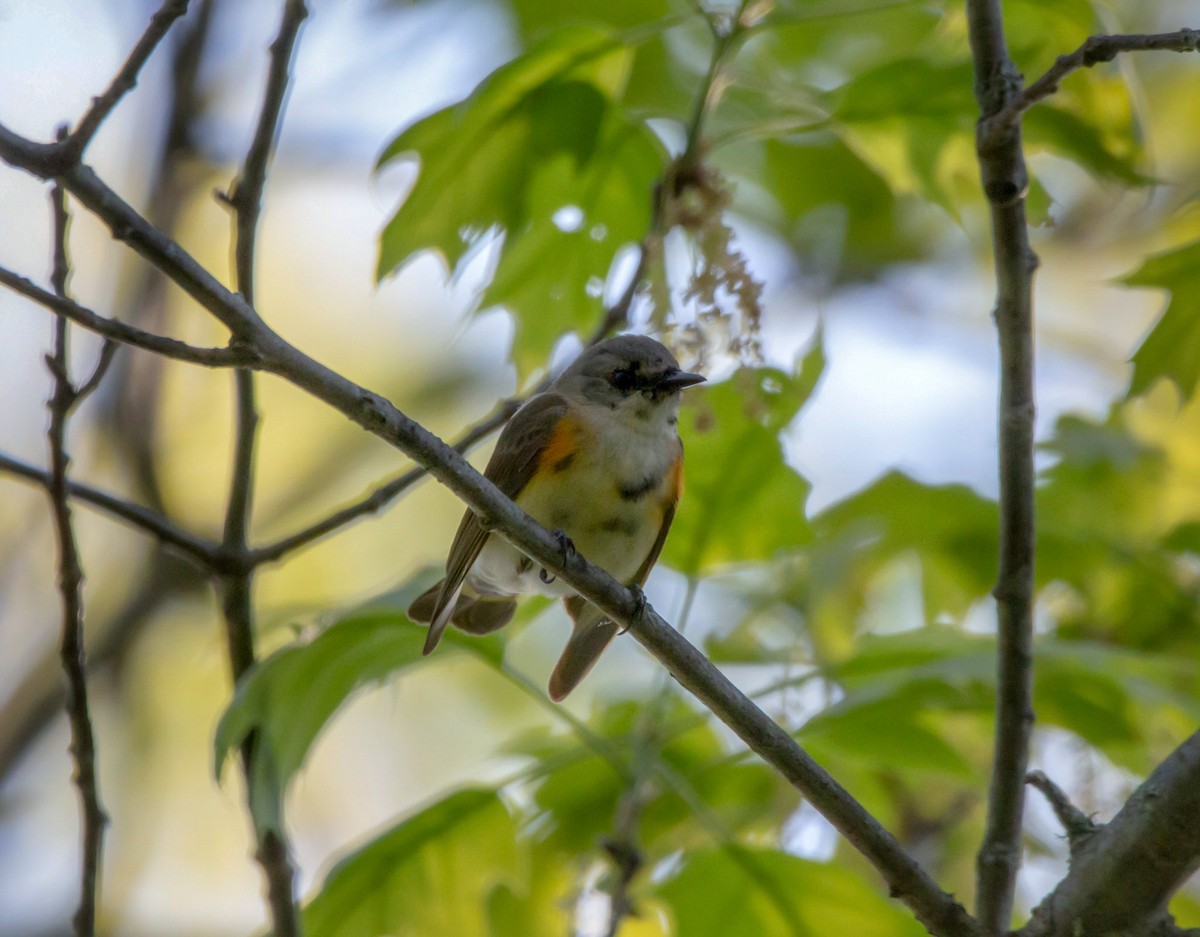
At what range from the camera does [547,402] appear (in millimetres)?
3936

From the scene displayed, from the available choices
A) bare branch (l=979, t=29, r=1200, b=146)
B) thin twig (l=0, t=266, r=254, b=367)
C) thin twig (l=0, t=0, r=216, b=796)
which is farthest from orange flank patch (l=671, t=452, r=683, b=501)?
thin twig (l=0, t=0, r=216, b=796)

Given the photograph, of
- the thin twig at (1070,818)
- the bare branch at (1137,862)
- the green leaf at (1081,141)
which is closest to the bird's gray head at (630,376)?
the green leaf at (1081,141)

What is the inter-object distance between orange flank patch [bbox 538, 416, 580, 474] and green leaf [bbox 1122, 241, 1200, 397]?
1.53 metres

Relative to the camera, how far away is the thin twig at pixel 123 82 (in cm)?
193

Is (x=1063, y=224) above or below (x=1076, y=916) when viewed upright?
above

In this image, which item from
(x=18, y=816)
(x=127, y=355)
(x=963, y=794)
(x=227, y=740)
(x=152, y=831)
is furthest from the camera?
(x=152, y=831)

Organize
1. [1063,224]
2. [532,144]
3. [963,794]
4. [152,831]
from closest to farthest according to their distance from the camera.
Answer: [532,144] → [963,794] → [152,831] → [1063,224]

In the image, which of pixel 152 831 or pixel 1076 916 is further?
pixel 152 831

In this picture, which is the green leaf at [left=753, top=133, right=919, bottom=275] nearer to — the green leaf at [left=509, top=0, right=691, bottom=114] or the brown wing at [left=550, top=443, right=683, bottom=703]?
the green leaf at [left=509, top=0, right=691, bottom=114]

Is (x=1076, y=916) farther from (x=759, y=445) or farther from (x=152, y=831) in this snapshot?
(x=152, y=831)

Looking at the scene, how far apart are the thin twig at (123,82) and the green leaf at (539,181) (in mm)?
1326

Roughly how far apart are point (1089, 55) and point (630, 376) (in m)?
1.86

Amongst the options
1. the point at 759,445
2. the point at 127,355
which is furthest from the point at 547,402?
the point at 127,355

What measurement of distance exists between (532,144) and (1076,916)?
236 centimetres
